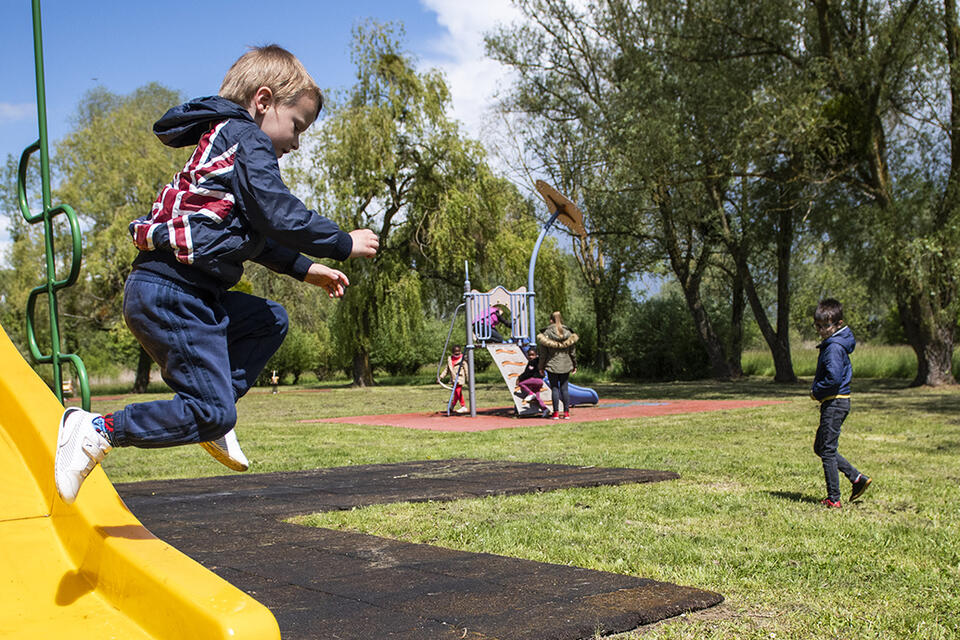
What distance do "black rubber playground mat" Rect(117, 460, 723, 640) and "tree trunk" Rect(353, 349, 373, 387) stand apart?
2525 centimetres

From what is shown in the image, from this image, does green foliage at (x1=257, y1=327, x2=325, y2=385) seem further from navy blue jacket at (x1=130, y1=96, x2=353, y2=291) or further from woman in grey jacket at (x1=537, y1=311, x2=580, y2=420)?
navy blue jacket at (x1=130, y1=96, x2=353, y2=291)

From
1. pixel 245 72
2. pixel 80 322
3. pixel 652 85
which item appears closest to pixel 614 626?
pixel 245 72

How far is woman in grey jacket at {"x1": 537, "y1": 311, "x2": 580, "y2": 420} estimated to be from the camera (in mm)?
14414

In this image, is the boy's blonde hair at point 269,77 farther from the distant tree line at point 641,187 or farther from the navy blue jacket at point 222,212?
the distant tree line at point 641,187

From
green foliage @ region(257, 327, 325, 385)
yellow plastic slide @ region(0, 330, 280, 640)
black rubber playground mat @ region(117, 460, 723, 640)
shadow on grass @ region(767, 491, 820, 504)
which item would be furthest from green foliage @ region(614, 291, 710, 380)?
yellow plastic slide @ region(0, 330, 280, 640)

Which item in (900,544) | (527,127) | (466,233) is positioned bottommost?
(900,544)

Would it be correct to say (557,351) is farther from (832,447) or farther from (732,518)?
(732,518)

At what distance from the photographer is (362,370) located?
105 ft

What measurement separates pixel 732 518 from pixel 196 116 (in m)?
4.02

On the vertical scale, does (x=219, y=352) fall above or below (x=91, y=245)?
below

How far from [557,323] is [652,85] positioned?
878 centimetres

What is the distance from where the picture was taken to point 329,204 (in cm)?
2761

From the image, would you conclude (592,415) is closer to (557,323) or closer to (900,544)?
(557,323)

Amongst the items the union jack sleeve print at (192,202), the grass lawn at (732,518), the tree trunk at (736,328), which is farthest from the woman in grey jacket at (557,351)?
the tree trunk at (736,328)
